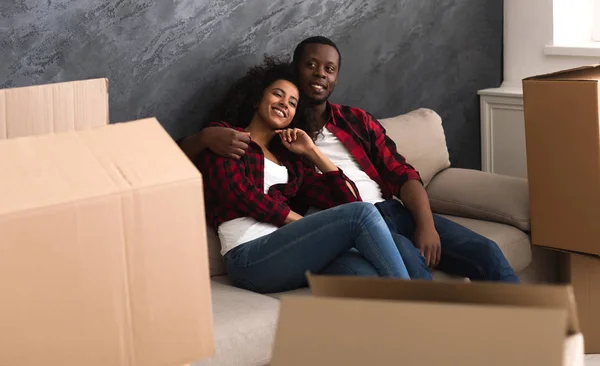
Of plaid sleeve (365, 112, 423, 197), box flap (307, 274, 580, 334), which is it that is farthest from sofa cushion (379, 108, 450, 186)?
box flap (307, 274, 580, 334)

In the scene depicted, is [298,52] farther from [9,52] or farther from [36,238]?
[36,238]

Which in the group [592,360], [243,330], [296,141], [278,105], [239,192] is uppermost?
[278,105]

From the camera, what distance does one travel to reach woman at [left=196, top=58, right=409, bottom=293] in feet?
7.71

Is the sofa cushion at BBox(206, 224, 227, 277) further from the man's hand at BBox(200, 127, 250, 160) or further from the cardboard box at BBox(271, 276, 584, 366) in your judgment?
the cardboard box at BBox(271, 276, 584, 366)

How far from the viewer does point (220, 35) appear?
2.81 metres

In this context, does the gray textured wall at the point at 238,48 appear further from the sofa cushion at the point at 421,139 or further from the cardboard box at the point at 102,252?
the cardboard box at the point at 102,252

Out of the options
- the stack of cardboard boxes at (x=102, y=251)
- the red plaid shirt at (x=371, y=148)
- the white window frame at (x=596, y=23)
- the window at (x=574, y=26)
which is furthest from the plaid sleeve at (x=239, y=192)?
the white window frame at (x=596, y=23)

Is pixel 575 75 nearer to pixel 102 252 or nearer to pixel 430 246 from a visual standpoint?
pixel 430 246

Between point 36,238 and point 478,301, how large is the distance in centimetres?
50

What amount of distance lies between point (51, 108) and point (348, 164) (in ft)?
4.74

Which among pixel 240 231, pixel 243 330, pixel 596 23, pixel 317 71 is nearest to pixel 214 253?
pixel 240 231

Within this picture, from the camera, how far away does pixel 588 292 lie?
2836 millimetres

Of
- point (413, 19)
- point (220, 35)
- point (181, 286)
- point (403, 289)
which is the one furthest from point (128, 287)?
point (413, 19)

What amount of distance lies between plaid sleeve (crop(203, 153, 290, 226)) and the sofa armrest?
787mm
